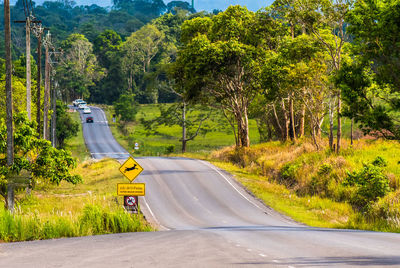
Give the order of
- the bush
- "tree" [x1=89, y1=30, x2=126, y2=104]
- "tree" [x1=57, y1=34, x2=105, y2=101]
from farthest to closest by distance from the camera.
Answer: "tree" [x1=89, y1=30, x2=126, y2=104] → "tree" [x1=57, y1=34, x2=105, y2=101] → the bush

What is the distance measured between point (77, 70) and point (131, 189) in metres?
126

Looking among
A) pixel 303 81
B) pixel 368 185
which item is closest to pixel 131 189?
pixel 368 185

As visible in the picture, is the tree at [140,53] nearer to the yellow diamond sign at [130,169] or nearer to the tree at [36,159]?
the tree at [36,159]

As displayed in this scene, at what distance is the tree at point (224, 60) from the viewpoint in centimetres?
4481

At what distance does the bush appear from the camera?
27.3 metres

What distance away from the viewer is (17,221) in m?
15.0

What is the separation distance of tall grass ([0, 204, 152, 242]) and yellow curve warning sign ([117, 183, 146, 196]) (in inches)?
101

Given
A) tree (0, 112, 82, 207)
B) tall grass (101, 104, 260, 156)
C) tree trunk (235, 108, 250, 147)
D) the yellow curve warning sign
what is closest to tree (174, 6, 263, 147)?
tree trunk (235, 108, 250, 147)

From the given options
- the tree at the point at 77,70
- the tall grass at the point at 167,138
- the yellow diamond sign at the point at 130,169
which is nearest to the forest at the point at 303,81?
the yellow diamond sign at the point at 130,169

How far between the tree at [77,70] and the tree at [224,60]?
9148 cm

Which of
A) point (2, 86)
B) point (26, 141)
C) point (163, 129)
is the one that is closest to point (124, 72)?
point (163, 129)

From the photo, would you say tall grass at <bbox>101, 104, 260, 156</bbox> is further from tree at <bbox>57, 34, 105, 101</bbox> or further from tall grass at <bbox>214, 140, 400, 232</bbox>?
tall grass at <bbox>214, 140, 400, 232</bbox>

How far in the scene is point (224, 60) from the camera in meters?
45.6

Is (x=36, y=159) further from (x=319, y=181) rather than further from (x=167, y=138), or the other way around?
(x=167, y=138)
